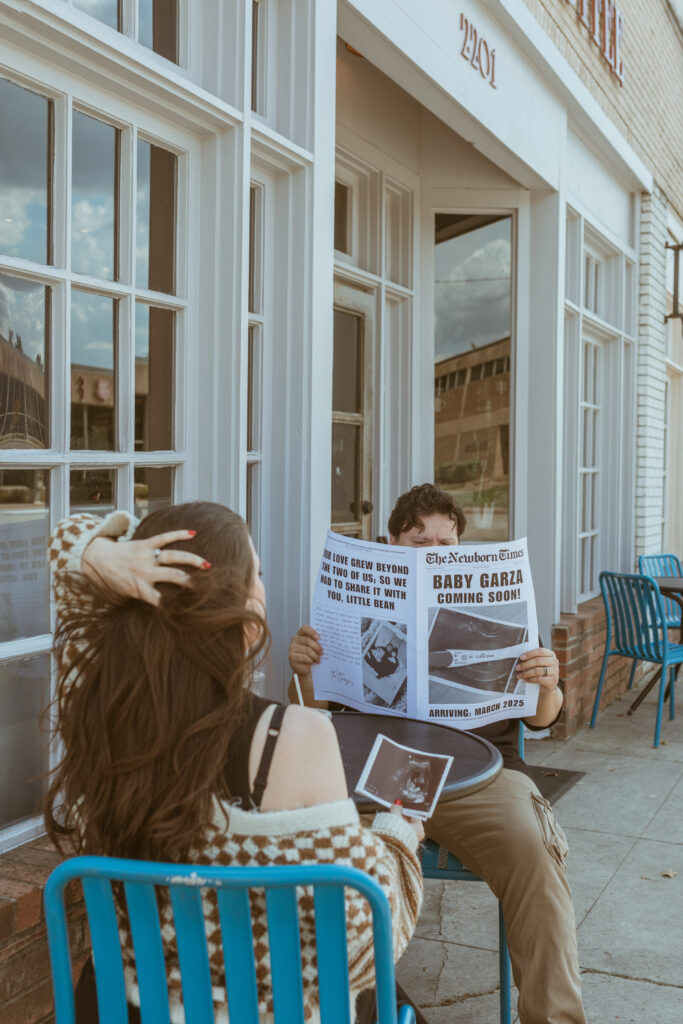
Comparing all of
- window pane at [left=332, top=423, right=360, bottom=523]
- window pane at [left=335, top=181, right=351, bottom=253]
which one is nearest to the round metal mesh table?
window pane at [left=332, top=423, right=360, bottom=523]

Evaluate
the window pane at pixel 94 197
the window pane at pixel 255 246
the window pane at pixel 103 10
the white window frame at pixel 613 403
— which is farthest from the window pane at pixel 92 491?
the white window frame at pixel 613 403

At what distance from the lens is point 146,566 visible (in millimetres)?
1350

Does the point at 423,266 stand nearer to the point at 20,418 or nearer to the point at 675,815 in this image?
the point at 675,815

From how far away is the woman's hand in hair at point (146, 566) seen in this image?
1.33 meters

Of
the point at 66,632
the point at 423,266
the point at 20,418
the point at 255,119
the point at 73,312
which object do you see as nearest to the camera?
the point at 66,632

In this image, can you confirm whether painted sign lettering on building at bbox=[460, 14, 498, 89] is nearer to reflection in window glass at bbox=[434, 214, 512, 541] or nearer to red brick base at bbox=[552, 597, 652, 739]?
reflection in window glass at bbox=[434, 214, 512, 541]

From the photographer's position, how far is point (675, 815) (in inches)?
171

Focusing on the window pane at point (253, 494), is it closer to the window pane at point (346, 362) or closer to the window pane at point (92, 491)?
the window pane at point (92, 491)

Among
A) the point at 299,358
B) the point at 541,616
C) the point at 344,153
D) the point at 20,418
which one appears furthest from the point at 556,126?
the point at 20,418

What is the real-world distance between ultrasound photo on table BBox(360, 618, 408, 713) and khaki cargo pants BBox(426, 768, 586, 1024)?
280 mm

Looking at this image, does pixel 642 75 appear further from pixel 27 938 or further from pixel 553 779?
pixel 27 938

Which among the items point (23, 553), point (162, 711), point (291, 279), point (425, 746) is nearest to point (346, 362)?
point (291, 279)

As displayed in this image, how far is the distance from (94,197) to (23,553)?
0.91 metres

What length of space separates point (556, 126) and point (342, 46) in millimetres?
1510
